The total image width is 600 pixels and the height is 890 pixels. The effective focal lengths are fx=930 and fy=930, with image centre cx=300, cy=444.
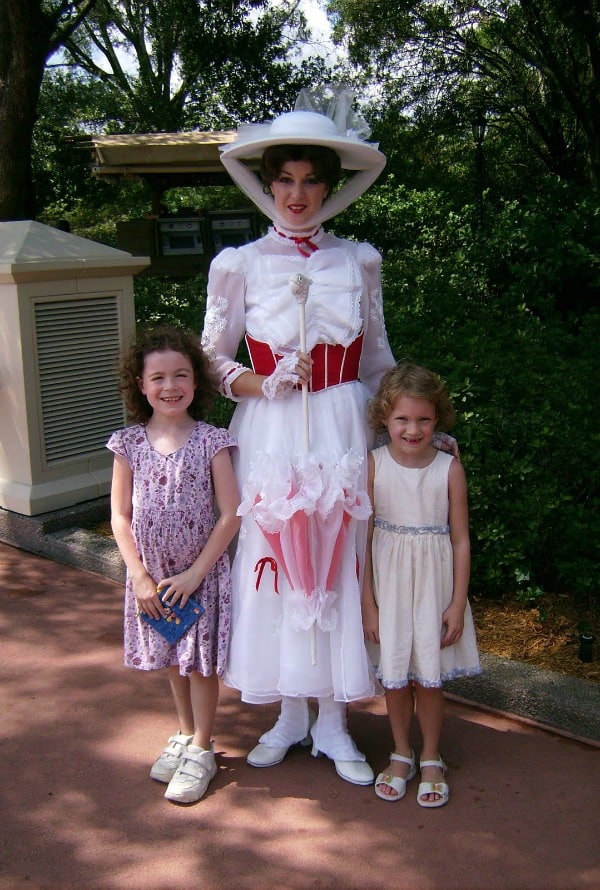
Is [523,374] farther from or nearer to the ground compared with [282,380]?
nearer to the ground

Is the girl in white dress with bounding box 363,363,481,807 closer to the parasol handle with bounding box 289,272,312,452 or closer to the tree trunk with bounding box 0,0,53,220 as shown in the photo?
the parasol handle with bounding box 289,272,312,452

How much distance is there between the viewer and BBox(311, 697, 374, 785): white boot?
2.86m

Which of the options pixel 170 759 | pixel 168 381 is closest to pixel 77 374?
pixel 168 381

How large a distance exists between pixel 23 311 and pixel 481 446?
96.1 inches

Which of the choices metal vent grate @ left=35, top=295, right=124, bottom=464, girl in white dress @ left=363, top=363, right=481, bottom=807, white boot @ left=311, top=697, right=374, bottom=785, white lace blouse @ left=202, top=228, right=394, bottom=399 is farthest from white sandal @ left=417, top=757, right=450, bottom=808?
metal vent grate @ left=35, top=295, right=124, bottom=464

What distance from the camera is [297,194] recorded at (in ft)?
9.07

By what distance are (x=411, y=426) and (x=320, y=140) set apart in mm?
864

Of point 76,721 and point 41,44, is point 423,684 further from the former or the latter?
point 41,44

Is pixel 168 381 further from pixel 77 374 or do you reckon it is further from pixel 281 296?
pixel 77 374

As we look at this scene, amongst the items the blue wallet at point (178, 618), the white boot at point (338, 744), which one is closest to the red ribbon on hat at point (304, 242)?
the blue wallet at point (178, 618)

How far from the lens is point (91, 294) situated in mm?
5086

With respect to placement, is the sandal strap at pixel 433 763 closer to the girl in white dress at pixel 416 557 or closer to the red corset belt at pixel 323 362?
the girl in white dress at pixel 416 557

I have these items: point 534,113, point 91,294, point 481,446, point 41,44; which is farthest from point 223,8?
point 481,446

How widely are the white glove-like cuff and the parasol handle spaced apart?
0.04 metres
